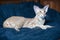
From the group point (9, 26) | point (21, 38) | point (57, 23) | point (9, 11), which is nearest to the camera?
point (21, 38)

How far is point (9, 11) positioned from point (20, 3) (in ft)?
1.11

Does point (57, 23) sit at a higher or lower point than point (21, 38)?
lower

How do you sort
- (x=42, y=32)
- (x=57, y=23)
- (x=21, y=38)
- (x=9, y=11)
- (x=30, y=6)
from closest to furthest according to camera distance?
(x=21, y=38) → (x=42, y=32) → (x=57, y=23) → (x=9, y=11) → (x=30, y=6)

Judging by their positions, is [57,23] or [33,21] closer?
[33,21]

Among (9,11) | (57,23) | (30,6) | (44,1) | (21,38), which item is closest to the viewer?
(21,38)

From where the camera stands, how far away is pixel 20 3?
2.76 metres

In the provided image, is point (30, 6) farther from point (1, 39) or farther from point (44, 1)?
point (1, 39)

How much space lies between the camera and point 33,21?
2100 millimetres

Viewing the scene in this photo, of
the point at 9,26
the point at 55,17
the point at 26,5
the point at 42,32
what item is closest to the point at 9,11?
the point at 26,5

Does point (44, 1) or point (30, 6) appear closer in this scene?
point (30, 6)

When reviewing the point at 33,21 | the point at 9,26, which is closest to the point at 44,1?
the point at 33,21

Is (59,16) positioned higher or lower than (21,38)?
lower

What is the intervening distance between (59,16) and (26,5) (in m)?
0.59

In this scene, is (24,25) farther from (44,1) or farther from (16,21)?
(44,1)
